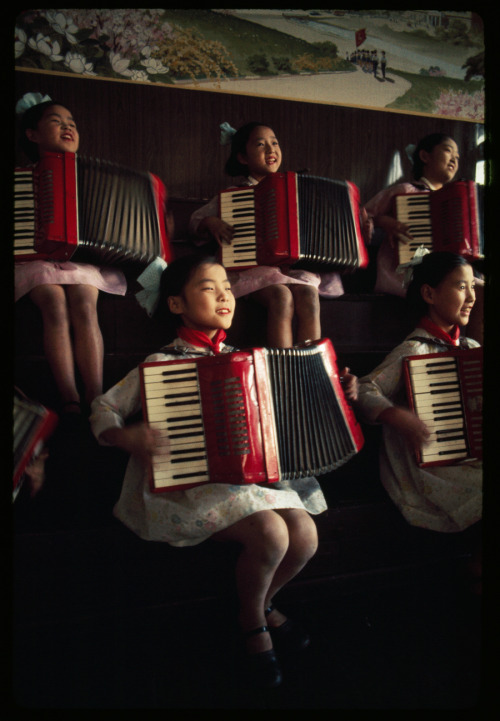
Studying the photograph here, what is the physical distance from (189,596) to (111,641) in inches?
7.9

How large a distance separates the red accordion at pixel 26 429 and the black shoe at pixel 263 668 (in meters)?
0.61

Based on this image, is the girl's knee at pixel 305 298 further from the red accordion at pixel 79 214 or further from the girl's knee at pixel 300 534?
the girl's knee at pixel 300 534

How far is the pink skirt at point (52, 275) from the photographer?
1509 millimetres

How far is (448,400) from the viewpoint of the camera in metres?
1.33

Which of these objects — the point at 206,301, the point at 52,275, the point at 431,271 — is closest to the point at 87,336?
the point at 52,275

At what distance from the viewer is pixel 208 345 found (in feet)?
4.23

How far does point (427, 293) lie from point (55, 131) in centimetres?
138

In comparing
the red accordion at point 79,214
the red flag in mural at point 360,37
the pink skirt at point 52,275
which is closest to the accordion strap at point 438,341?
the red accordion at point 79,214

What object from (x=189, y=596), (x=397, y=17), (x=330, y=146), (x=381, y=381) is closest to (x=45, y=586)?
(x=189, y=596)

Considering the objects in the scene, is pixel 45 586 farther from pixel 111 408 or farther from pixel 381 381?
pixel 381 381

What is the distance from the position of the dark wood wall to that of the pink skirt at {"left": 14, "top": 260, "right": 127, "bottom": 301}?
100cm

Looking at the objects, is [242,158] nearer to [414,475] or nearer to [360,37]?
[360,37]

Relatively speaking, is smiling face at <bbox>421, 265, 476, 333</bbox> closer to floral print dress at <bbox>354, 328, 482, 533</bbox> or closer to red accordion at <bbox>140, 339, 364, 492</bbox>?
floral print dress at <bbox>354, 328, 482, 533</bbox>

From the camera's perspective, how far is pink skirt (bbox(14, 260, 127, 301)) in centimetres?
151
